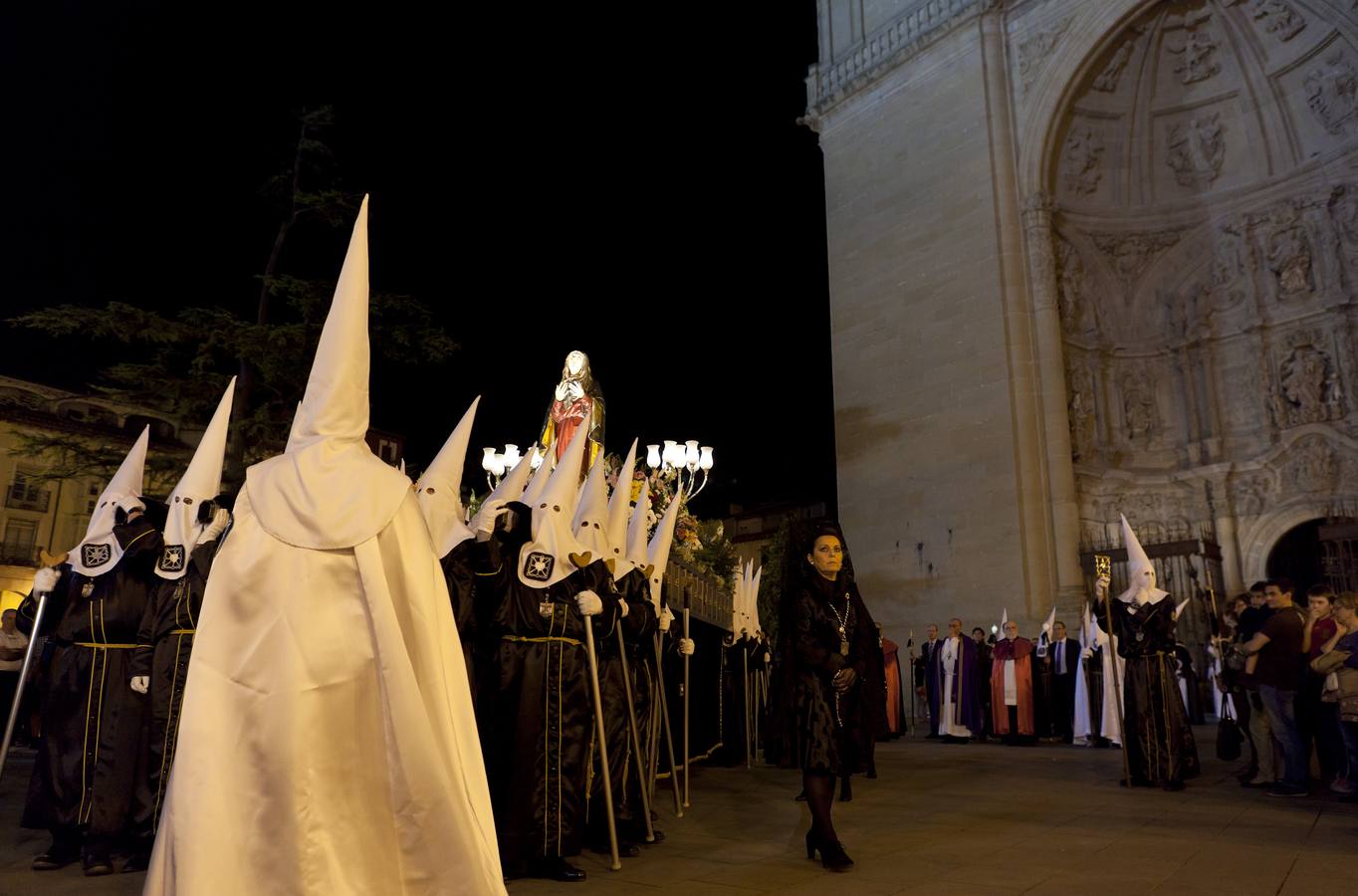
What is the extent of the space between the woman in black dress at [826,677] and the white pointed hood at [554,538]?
1339mm

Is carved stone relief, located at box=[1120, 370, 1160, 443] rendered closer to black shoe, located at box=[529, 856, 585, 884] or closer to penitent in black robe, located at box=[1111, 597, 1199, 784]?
penitent in black robe, located at box=[1111, 597, 1199, 784]

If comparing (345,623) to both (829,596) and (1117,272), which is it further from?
(1117,272)

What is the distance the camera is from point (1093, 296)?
719 inches

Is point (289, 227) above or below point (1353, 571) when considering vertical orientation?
above

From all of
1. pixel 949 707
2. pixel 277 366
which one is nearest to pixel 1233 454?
pixel 949 707

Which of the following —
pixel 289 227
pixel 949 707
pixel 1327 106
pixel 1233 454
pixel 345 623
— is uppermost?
pixel 1327 106

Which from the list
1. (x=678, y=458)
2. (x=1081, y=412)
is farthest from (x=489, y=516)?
(x=1081, y=412)

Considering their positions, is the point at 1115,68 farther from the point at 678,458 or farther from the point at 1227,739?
the point at 1227,739

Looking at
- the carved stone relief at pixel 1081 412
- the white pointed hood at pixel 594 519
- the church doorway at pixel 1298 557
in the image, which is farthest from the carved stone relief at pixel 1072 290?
the white pointed hood at pixel 594 519

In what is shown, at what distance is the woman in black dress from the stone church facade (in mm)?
11497

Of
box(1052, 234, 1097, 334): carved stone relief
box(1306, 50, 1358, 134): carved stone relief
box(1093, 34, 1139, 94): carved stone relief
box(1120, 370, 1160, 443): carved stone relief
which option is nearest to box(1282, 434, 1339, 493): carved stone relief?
box(1120, 370, 1160, 443): carved stone relief

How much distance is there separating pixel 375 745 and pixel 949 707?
13.0 metres

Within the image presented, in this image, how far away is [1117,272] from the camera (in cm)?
1841

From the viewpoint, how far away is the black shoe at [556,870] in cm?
484
